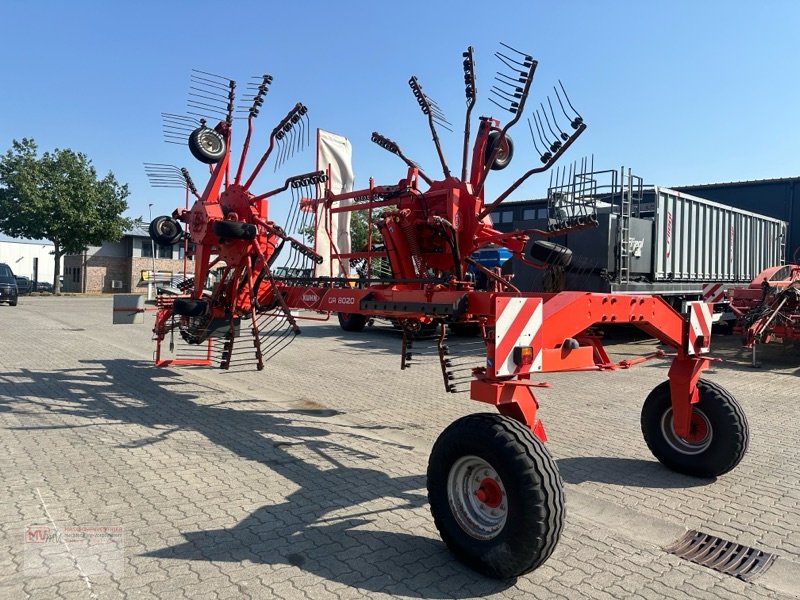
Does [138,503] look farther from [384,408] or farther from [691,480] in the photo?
[691,480]

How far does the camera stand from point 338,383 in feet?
30.0

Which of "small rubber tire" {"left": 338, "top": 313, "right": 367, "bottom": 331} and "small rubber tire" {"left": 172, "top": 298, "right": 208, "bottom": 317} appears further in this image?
"small rubber tire" {"left": 338, "top": 313, "right": 367, "bottom": 331}

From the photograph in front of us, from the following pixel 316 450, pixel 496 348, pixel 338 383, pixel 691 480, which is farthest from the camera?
pixel 338 383

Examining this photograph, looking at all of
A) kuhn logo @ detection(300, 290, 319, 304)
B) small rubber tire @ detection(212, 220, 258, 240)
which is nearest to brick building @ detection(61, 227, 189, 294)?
small rubber tire @ detection(212, 220, 258, 240)

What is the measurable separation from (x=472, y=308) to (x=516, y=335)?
112 cm

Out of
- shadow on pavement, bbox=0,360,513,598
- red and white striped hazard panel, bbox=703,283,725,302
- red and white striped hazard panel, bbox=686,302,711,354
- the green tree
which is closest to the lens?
shadow on pavement, bbox=0,360,513,598

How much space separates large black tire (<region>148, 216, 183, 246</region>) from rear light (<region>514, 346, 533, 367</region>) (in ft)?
19.8

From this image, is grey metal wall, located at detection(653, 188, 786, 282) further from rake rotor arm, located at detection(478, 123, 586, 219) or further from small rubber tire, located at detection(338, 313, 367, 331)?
rake rotor arm, located at detection(478, 123, 586, 219)

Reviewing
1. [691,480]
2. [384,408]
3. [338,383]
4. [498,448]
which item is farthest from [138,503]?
[338,383]

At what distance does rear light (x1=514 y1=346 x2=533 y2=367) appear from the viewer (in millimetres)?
3547

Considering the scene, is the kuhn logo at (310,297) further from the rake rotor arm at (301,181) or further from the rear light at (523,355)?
the rear light at (523,355)

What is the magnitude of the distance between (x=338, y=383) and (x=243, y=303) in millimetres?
2210

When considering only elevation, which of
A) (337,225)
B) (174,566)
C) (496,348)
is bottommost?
(174,566)

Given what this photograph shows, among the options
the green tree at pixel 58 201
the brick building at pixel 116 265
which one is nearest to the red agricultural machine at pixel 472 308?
the green tree at pixel 58 201
